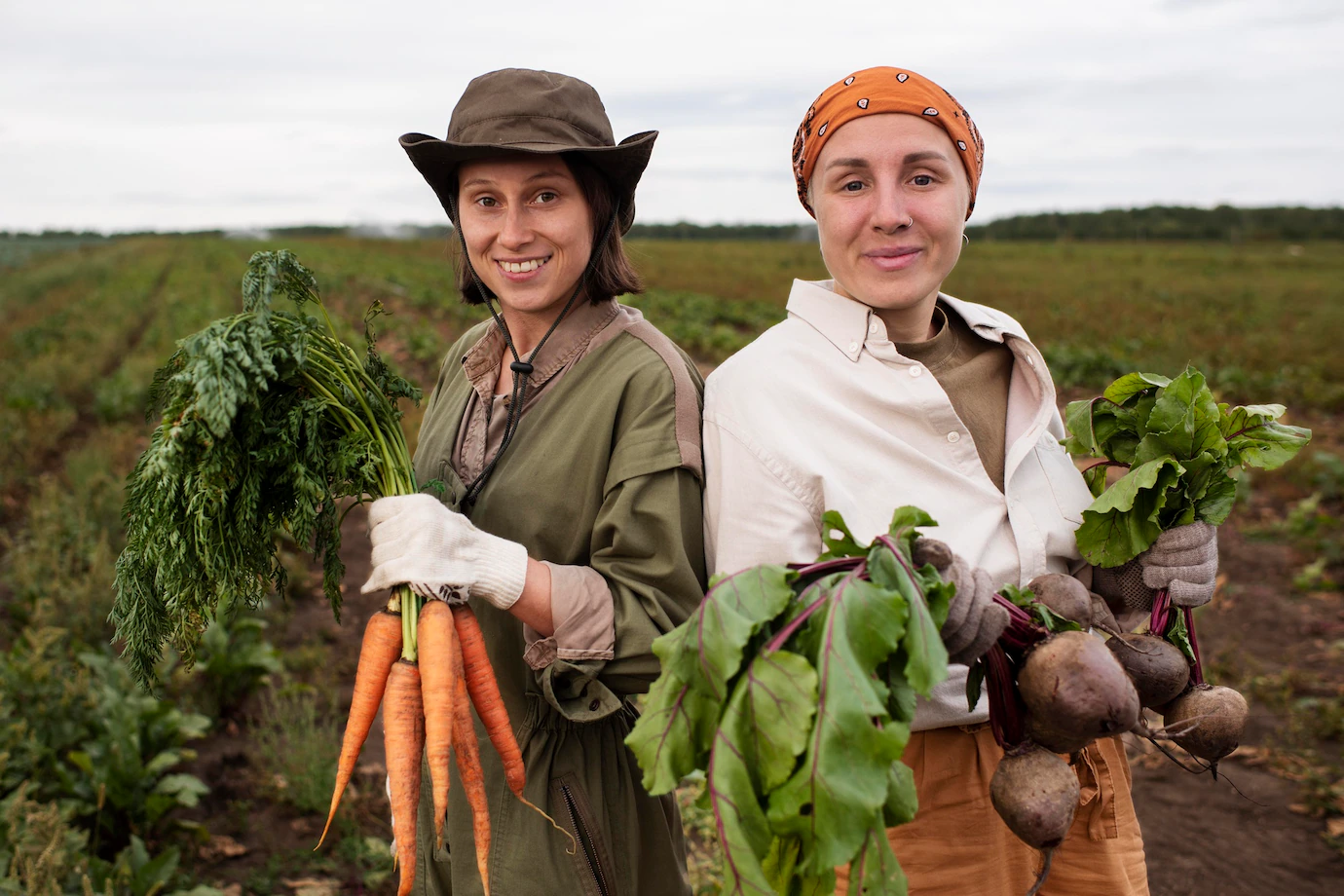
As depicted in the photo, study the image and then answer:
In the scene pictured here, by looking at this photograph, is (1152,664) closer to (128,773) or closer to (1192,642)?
(1192,642)

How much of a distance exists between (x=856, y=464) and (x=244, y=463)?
4.07 feet

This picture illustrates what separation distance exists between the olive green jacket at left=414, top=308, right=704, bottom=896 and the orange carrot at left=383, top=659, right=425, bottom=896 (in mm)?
154

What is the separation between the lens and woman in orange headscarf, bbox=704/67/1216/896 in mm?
1790

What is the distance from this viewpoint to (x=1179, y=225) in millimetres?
60031

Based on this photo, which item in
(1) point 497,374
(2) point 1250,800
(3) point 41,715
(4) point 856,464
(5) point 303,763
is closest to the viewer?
(4) point 856,464

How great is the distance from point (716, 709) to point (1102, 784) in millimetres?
1028

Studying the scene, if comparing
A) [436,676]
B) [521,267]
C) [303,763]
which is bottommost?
[303,763]

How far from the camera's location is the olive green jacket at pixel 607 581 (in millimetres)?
1812

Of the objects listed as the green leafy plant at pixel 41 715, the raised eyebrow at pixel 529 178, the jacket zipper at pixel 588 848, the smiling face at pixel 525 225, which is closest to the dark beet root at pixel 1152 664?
the jacket zipper at pixel 588 848

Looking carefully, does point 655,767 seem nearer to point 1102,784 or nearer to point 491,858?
point 491,858

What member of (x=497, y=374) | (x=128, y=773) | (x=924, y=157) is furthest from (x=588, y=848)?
(x=128, y=773)

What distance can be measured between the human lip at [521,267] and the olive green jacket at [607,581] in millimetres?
216

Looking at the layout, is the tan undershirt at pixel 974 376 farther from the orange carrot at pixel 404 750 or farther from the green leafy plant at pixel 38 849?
the green leafy plant at pixel 38 849

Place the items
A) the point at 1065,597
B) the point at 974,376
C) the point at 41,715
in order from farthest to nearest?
1. the point at 41,715
2. the point at 974,376
3. the point at 1065,597
